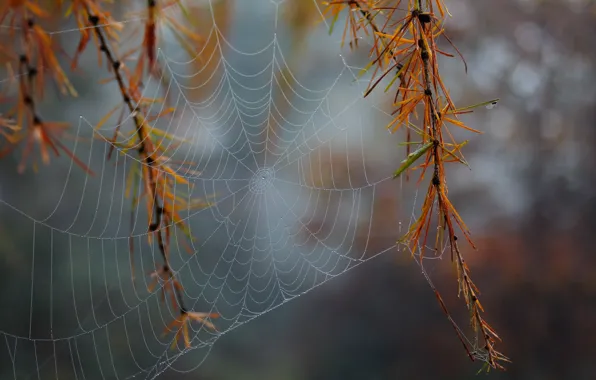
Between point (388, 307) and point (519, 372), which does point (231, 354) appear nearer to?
point (388, 307)

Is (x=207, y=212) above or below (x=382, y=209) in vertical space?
above

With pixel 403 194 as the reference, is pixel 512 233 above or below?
below

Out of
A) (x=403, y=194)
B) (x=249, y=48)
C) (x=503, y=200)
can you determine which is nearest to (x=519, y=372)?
(x=503, y=200)

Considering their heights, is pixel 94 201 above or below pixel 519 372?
above

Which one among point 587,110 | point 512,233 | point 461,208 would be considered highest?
point 587,110

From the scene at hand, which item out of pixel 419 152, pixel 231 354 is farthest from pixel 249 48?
pixel 419 152

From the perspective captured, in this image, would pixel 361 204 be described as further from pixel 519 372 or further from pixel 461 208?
pixel 519 372

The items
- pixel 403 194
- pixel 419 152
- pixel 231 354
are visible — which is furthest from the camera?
pixel 231 354

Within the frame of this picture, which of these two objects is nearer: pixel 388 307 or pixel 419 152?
pixel 419 152

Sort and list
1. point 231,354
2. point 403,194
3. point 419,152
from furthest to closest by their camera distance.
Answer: point 231,354
point 403,194
point 419,152
